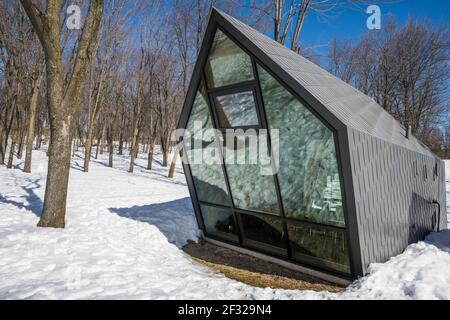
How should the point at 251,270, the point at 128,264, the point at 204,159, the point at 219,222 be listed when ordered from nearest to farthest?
the point at 128,264 < the point at 251,270 < the point at 204,159 < the point at 219,222

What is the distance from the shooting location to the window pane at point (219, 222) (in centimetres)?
684

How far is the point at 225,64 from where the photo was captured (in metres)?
5.64

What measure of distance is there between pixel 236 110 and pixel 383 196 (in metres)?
3.27

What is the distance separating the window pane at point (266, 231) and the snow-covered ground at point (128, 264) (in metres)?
1.40

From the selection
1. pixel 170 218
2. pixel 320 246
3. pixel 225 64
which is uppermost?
pixel 225 64

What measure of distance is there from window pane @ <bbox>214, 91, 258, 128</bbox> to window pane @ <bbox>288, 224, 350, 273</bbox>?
2.37 m

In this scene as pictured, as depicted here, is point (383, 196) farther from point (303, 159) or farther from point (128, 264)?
point (128, 264)

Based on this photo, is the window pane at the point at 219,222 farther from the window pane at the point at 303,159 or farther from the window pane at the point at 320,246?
the window pane at the point at 303,159

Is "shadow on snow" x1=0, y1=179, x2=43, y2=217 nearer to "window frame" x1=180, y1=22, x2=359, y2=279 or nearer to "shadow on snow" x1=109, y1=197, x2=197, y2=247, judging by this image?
"shadow on snow" x1=109, y1=197, x2=197, y2=247

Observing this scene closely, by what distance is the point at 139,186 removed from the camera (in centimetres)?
1402

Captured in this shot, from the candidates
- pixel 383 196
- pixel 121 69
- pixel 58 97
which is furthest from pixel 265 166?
pixel 121 69

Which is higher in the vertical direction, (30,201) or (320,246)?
(30,201)

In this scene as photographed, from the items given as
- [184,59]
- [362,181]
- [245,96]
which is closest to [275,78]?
[245,96]
